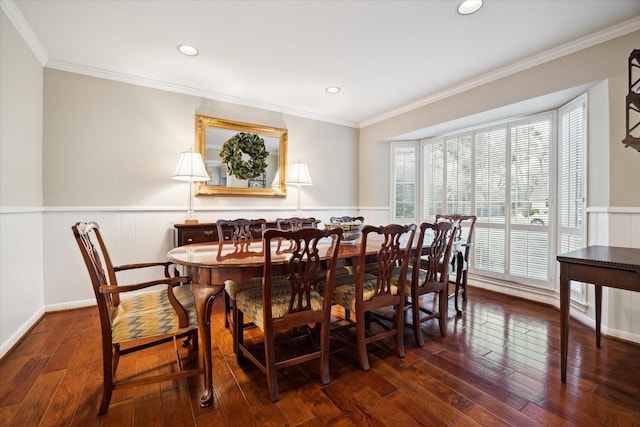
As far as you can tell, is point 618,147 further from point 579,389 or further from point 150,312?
point 150,312

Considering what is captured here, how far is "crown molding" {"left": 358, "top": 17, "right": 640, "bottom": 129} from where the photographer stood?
2285 millimetres

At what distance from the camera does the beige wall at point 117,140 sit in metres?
2.88

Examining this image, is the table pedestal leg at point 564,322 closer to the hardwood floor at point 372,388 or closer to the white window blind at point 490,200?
the hardwood floor at point 372,388

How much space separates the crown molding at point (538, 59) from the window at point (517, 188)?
0.51 meters

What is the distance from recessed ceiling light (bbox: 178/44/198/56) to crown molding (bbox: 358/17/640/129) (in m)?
2.76

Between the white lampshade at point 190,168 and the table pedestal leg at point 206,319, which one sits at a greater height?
the white lampshade at point 190,168

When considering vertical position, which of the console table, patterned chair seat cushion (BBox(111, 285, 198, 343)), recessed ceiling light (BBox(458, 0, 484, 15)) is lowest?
patterned chair seat cushion (BBox(111, 285, 198, 343))

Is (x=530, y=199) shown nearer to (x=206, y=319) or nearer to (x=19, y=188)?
(x=206, y=319)

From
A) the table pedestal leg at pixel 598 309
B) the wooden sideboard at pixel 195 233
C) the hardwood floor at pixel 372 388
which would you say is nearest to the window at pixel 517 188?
the table pedestal leg at pixel 598 309

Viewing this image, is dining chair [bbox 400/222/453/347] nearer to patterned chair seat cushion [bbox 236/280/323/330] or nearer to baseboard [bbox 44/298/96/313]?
patterned chair seat cushion [bbox 236/280/323/330]

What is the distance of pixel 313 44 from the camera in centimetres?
261

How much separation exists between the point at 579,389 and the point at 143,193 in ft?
13.3

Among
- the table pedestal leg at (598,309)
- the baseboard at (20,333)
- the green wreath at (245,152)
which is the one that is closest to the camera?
the baseboard at (20,333)

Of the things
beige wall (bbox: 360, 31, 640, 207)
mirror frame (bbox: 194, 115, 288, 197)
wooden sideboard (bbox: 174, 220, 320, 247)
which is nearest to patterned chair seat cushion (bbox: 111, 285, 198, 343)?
wooden sideboard (bbox: 174, 220, 320, 247)
